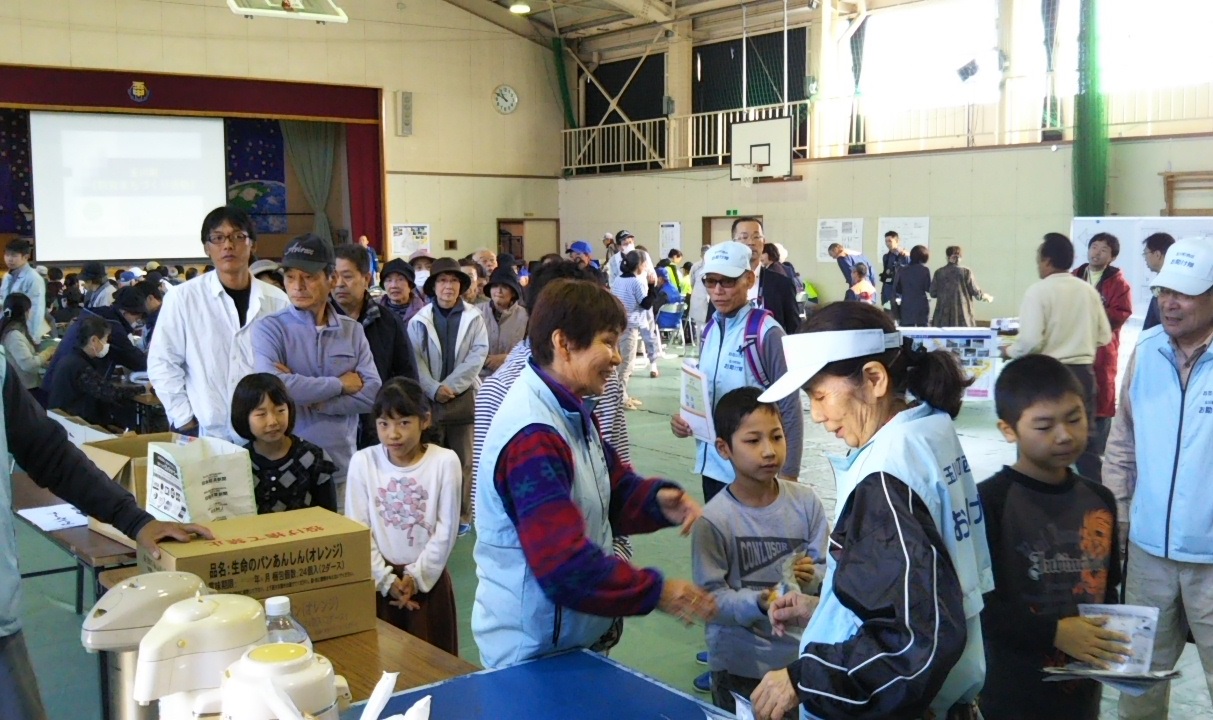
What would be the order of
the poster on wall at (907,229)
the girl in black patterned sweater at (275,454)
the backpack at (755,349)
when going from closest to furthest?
the girl in black patterned sweater at (275,454) < the backpack at (755,349) < the poster on wall at (907,229)

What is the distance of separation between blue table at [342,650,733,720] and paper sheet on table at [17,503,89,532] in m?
1.88

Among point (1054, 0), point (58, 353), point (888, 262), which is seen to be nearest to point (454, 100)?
point (888, 262)

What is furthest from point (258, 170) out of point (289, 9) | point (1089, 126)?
point (1089, 126)

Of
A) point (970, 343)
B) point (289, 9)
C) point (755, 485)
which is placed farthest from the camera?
point (289, 9)

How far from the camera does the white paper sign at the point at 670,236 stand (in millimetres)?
18281

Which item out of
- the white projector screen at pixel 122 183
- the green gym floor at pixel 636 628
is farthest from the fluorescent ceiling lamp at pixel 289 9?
the green gym floor at pixel 636 628

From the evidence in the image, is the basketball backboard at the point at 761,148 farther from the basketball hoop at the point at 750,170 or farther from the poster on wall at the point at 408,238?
the poster on wall at the point at 408,238

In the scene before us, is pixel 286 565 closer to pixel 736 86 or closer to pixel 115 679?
pixel 115 679

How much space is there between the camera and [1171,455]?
9.20ft

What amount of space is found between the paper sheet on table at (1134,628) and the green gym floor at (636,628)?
1.50m

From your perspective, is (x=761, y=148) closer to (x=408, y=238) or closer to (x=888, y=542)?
(x=408, y=238)

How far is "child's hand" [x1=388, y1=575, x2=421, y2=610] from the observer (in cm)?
330

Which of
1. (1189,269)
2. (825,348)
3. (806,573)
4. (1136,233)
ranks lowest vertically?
(806,573)

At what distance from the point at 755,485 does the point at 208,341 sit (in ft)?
7.33
